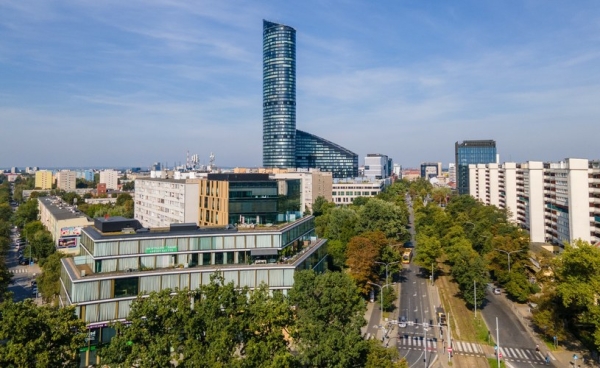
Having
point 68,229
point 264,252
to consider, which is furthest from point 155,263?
point 68,229

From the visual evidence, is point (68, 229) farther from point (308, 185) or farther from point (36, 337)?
point (308, 185)

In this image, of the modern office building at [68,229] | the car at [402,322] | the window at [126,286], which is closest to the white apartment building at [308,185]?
the modern office building at [68,229]

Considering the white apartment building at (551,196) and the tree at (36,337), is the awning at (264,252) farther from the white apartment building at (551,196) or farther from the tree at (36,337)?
the white apartment building at (551,196)

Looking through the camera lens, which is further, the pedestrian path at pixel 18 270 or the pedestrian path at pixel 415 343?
the pedestrian path at pixel 18 270

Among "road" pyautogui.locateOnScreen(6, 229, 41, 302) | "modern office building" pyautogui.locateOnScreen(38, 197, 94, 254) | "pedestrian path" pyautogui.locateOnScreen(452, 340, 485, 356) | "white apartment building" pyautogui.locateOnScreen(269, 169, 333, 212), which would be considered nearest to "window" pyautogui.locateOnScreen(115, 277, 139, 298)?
"road" pyautogui.locateOnScreen(6, 229, 41, 302)

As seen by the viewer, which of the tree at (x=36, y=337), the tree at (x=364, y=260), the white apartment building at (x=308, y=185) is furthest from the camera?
the white apartment building at (x=308, y=185)

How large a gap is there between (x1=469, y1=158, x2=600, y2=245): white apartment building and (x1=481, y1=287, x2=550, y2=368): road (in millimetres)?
18774

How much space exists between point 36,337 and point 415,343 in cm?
3996

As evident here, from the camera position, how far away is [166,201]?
99.2m

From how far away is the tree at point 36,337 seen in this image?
2556 centimetres

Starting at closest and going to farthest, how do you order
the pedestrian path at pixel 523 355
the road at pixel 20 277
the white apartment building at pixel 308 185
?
1. the pedestrian path at pixel 523 355
2. the road at pixel 20 277
3. the white apartment building at pixel 308 185

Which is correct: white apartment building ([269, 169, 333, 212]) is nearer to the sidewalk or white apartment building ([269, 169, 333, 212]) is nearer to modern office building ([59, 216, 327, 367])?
modern office building ([59, 216, 327, 367])

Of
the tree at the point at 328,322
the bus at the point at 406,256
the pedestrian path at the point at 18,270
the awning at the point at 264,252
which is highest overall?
the awning at the point at 264,252

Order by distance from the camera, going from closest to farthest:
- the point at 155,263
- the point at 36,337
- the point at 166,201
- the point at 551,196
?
the point at 36,337 < the point at 155,263 < the point at 551,196 < the point at 166,201
